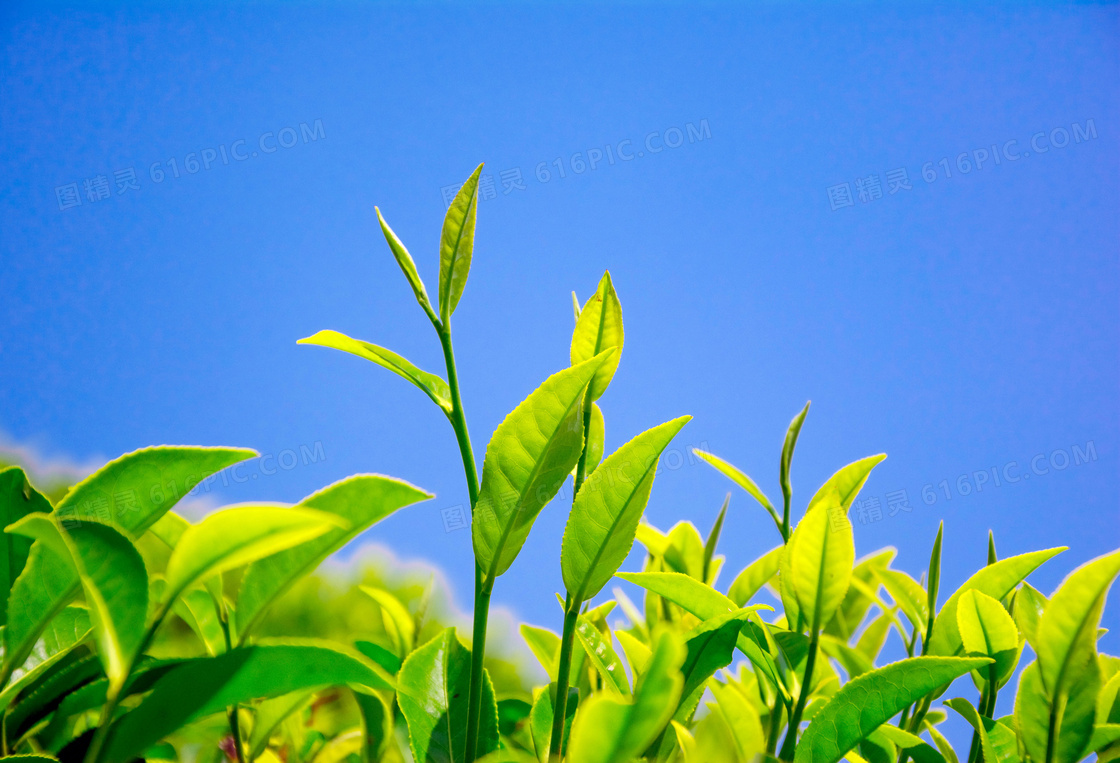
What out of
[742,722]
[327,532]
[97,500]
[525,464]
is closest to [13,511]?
[97,500]

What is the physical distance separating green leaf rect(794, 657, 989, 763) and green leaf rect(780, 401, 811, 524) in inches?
11.1

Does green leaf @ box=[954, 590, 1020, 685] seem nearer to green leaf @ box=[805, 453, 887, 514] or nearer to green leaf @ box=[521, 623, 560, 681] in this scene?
green leaf @ box=[805, 453, 887, 514]

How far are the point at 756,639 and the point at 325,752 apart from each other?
607mm

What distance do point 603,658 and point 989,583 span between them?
0.46 meters

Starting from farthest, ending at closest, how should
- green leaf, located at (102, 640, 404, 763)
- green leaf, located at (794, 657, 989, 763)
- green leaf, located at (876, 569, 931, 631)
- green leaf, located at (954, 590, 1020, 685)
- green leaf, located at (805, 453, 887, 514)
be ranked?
green leaf, located at (876, 569, 931, 631) < green leaf, located at (805, 453, 887, 514) < green leaf, located at (954, 590, 1020, 685) < green leaf, located at (794, 657, 989, 763) < green leaf, located at (102, 640, 404, 763)

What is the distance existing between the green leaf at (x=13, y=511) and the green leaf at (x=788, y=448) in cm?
79

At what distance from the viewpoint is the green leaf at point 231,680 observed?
51cm

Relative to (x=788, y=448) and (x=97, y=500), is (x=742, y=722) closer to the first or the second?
(x=788, y=448)

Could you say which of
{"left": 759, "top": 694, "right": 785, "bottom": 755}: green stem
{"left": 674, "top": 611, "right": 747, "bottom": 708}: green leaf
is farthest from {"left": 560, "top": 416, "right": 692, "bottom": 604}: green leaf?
{"left": 759, "top": 694, "right": 785, "bottom": 755}: green stem

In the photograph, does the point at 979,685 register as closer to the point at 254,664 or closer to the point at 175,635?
the point at 254,664

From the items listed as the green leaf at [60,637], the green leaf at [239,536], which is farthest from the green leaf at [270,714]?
the green leaf at [239,536]

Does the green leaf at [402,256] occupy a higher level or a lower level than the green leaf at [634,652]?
higher

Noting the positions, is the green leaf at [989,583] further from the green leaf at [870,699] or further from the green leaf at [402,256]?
the green leaf at [402,256]

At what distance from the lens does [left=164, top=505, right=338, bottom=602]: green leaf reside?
0.43m
